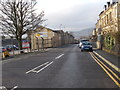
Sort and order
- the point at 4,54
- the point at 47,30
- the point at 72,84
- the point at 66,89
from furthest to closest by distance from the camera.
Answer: the point at 47,30 → the point at 4,54 → the point at 72,84 → the point at 66,89

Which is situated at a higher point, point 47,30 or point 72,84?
point 47,30

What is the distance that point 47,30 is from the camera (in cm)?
5128

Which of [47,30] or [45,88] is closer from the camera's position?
[45,88]

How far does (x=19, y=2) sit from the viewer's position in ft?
83.4

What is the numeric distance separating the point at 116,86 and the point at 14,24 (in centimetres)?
2127

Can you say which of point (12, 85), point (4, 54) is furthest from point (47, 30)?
point (12, 85)

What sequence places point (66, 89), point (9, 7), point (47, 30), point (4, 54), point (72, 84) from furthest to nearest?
point (47, 30) < point (9, 7) < point (4, 54) < point (72, 84) < point (66, 89)

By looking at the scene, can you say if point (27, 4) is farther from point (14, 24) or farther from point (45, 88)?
point (45, 88)

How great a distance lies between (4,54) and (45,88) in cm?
1597

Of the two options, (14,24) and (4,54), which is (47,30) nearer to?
(14,24)

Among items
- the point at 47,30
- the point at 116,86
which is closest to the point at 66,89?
the point at 116,86

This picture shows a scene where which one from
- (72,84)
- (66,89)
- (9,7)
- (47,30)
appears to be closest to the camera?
(66,89)

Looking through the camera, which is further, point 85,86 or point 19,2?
point 19,2

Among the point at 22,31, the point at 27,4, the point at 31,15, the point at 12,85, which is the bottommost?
the point at 12,85
